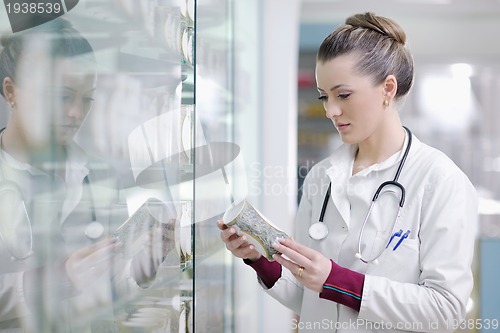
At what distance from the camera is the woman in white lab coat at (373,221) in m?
1.37

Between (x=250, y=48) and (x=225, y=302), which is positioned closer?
(x=225, y=302)

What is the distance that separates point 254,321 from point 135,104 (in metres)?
2.05

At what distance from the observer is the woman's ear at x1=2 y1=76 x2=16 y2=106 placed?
113cm

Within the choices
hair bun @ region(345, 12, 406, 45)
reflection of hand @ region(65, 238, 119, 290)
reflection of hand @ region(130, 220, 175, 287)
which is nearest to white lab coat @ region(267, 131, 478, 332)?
hair bun @ region(345, 12, 406, 45)

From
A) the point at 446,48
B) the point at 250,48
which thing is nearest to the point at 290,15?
the point at 250,48

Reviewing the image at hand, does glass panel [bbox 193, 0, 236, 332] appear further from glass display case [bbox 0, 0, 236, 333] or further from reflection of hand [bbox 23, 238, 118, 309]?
reflection of hand [bbox 23, 238, 118, 309]

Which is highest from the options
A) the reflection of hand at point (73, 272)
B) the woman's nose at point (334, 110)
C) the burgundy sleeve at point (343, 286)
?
the woman's nose at point (334, 110)

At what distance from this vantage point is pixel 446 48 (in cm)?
422

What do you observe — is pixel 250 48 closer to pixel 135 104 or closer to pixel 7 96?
pixel 135 104

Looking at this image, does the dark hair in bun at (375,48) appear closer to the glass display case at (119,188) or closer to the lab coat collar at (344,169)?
the lab coat collar at (344,169)

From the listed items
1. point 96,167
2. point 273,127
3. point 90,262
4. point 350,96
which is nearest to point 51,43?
point 96,167

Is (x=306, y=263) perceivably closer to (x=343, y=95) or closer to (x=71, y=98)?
(x=343, y=95)

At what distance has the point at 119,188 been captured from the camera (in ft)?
4.10

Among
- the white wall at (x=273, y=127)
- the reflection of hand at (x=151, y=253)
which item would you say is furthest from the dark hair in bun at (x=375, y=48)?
the white wall at (x=273, y=127)
